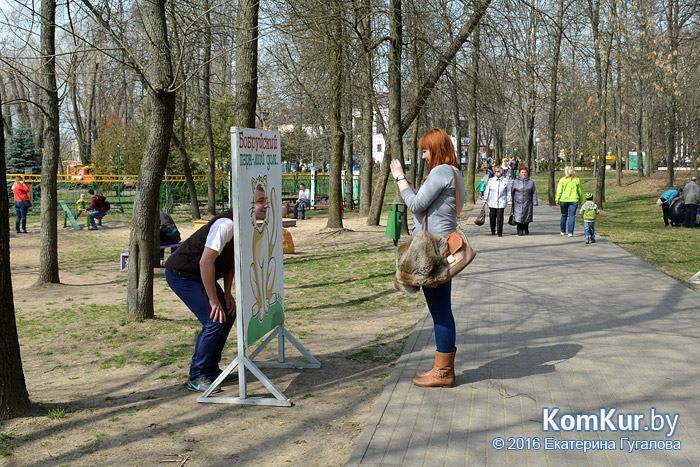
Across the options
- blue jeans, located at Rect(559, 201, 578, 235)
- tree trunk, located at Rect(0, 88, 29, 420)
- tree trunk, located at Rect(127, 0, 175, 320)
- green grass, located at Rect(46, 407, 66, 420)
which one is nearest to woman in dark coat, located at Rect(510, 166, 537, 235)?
blue jeans, located at Rect(559, 201, 578, 235)

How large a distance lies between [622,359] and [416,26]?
448 inches

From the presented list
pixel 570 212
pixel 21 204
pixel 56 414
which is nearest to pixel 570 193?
pixel 570 212

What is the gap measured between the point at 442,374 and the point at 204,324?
1911 mm

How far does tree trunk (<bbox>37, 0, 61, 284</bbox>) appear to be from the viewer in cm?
1105

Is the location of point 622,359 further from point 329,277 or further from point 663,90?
point 663,90

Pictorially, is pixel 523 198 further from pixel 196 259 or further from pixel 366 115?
pixel 196 259

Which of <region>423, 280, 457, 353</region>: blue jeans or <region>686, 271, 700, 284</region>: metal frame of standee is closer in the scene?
<region>423, 280, 457, 353</region>: blue jeans

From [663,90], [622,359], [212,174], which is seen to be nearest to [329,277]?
[622,359]

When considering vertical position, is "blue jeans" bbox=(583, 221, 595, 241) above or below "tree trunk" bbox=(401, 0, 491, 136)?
below

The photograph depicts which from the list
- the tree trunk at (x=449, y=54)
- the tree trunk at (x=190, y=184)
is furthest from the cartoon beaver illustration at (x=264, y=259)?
the tree trunk at (x=190, y=184)

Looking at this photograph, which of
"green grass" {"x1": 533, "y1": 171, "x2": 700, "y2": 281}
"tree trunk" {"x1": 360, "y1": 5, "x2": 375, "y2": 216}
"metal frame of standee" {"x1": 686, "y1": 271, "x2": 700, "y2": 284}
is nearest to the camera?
"metal frame of standee" {"x1": 686, "y1": 271, "x2": 700, "y2": 284}

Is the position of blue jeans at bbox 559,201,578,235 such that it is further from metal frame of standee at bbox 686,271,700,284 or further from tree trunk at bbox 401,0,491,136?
metal frame of standee at bbox 686,271,700,284

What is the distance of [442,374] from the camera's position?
539 centimetres

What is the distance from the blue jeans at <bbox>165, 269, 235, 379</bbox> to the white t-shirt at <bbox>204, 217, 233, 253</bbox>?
1.45ft
